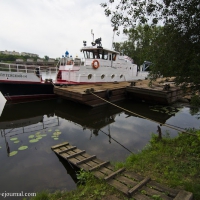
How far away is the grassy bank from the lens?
3199mm

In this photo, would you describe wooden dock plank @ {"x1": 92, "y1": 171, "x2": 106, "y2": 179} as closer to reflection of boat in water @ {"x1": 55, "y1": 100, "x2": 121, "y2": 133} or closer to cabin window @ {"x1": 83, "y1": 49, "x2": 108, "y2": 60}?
reflection of boat in water @ {"x1": 55, "y1": 100, "x2": 121, "y2": 133}

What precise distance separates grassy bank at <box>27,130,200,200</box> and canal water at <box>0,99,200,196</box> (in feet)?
2.17

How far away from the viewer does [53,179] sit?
424 cm

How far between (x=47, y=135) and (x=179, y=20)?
639cm

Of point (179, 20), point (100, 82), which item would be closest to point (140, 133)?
point (179, 20)

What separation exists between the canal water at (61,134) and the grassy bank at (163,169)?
0.66 meters

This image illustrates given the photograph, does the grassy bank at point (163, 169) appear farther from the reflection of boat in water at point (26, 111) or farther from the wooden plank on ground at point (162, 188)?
the reflection of boat in water at point (26, 111)

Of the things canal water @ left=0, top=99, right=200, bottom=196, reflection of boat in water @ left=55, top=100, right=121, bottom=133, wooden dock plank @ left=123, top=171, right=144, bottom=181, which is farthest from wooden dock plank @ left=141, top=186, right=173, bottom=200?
reflection of boat in water @ left=55, top=100, right=121, bottom=133

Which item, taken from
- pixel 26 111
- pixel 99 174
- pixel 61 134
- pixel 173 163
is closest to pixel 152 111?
pixel 61 134

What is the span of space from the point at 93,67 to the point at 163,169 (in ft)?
34.3

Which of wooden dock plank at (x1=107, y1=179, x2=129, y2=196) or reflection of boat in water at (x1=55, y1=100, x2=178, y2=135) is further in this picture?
reflection of boat in water at (x1=55, y1=100, x2=178, y2=135)

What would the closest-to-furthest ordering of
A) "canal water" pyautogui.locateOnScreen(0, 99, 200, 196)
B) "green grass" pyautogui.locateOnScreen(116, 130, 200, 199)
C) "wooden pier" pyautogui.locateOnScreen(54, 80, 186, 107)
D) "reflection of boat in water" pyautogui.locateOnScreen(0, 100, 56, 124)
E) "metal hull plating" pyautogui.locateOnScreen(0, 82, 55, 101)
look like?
"green grass" pyautogui.locateOnScreen(116, 130, 200, 199), "canal water" pyautogui.locateOnScreen(0, 99, 200, 196), "reflection of boat in water" pyautogui.locateOnScreen(0, 100, 56, 124), "wooden pier" pyautogui.locateOnScreen(54, 80, 186, 107), "metal hull plating" pyautogui.locateOnScreen(0, 82, 55, 101)

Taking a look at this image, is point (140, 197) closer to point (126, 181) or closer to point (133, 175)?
point (126, 181)

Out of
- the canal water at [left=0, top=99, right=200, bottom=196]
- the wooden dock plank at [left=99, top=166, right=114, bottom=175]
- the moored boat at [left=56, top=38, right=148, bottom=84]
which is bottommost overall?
the canal water at [left=0, top=99, right=200, bottom=196]
